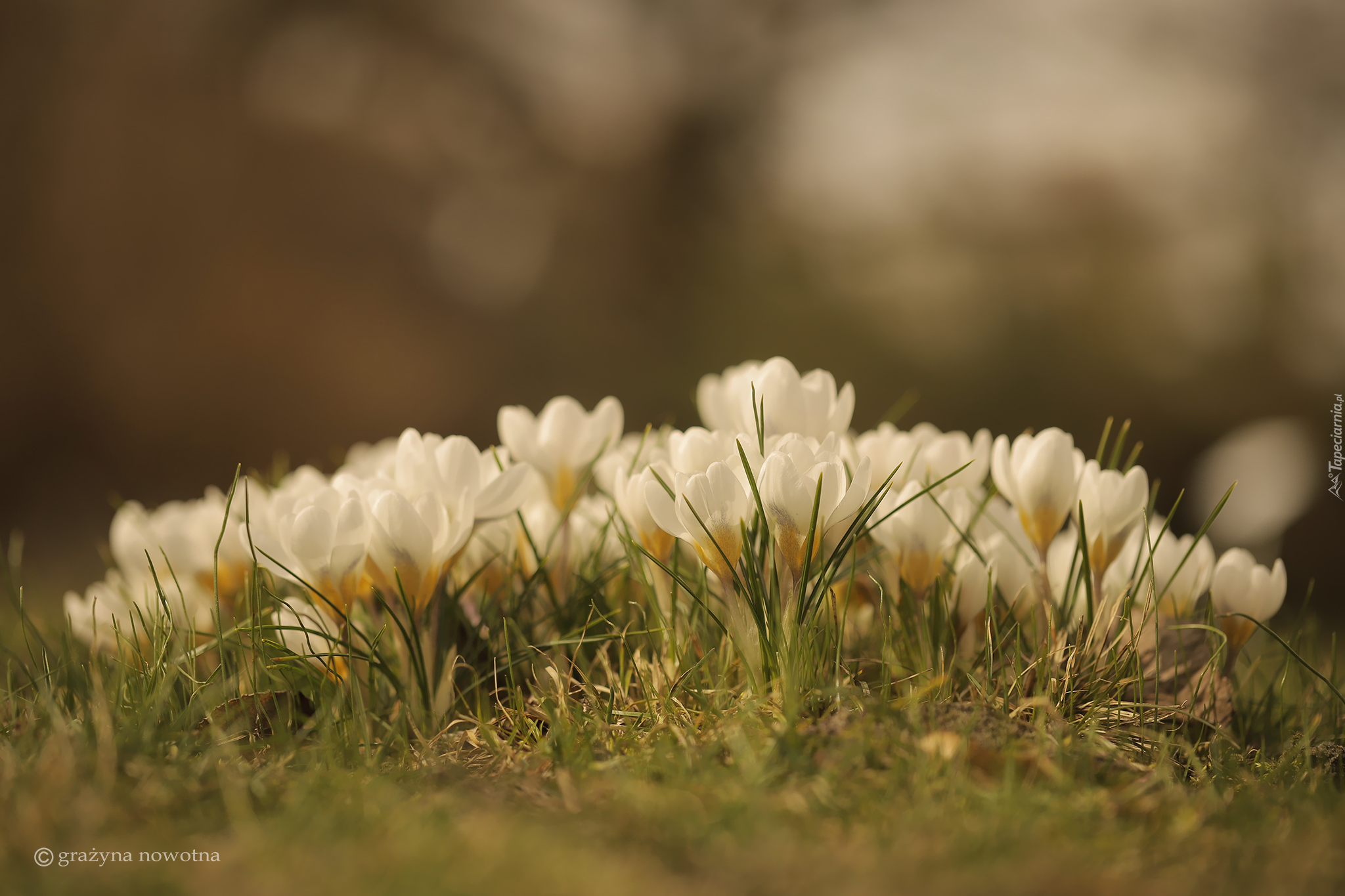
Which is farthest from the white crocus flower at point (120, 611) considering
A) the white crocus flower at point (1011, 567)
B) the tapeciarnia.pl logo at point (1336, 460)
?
the tapeciarnia.pl logo at point (1336, 460)

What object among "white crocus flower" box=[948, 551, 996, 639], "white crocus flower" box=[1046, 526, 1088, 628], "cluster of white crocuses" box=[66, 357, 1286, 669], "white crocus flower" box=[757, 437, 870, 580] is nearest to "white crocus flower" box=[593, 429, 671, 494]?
"cluster of white crocuses" box=[66, 357, 1286, 669]

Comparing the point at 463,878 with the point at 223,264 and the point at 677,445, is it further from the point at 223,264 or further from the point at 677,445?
the point at 223,264

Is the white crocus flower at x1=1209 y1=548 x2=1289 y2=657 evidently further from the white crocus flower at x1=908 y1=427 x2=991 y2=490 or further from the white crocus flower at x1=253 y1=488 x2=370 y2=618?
the white crocus flower at x1=253 y1=488 x2=370 y2=618

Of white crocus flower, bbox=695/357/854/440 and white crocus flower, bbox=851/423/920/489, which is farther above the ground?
white crocus flower, bbox=695/357/854/440

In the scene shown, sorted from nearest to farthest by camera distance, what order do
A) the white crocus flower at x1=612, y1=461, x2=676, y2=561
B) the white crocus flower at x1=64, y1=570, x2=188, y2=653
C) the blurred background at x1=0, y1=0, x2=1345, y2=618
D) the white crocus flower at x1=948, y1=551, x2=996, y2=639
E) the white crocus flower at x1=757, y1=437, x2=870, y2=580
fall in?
1. the white crocus flower at x1=757, y1=437, x2=870, y2=580
2. the white crocus flower at x1=612, y1=461, x2=676, y2=561
3. the white crocus flower at x1=948, y1=551, x2=996, y2=639
4. the white crocus flower at x1=64, y1=570, x2=188, y2=653
5. the blurred background at x1=0, y1=0, x2=1345, y2=618

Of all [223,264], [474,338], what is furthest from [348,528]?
[223,264]

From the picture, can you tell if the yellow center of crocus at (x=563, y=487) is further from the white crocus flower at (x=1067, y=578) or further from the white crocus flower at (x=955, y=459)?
the white crocus flower at (x=1067, y=578)

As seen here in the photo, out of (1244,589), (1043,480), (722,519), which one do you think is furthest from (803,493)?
(1244,589)
